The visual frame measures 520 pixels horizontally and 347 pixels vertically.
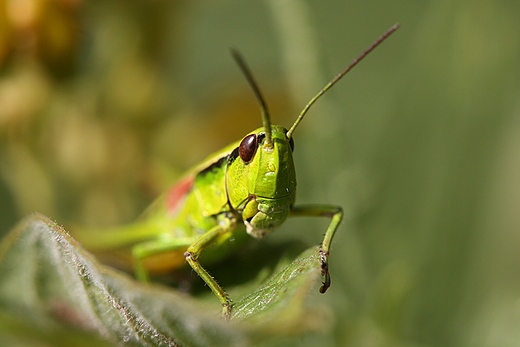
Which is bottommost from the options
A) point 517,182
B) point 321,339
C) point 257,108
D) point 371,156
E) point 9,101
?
point 517,182

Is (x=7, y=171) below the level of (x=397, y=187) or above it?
above

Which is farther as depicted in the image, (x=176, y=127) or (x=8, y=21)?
(x=176, y=127)

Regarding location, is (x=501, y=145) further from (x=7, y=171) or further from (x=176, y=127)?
(x=7, y=171)

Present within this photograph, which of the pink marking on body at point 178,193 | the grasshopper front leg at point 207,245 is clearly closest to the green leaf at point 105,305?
the grasshopper front leg at point 207,245

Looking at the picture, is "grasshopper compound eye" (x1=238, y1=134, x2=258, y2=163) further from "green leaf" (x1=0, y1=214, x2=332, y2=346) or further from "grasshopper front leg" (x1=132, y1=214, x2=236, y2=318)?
"green leaf" (x1=0, y1=214, x2=332, y2=346)

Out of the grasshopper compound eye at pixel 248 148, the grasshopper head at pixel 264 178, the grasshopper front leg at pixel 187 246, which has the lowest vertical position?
the grasshopper front leg at pixel 187 246

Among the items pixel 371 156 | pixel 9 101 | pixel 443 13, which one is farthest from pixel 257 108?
pixel 9 101

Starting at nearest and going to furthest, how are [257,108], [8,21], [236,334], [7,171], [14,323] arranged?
1. [236,334]
2. [14,323]
3. [8,21]
4. [7,171]
5. [257,108]

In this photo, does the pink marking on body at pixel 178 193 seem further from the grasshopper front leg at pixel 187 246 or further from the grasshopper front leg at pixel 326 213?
the grasshopper front leg at pixel 326 213
